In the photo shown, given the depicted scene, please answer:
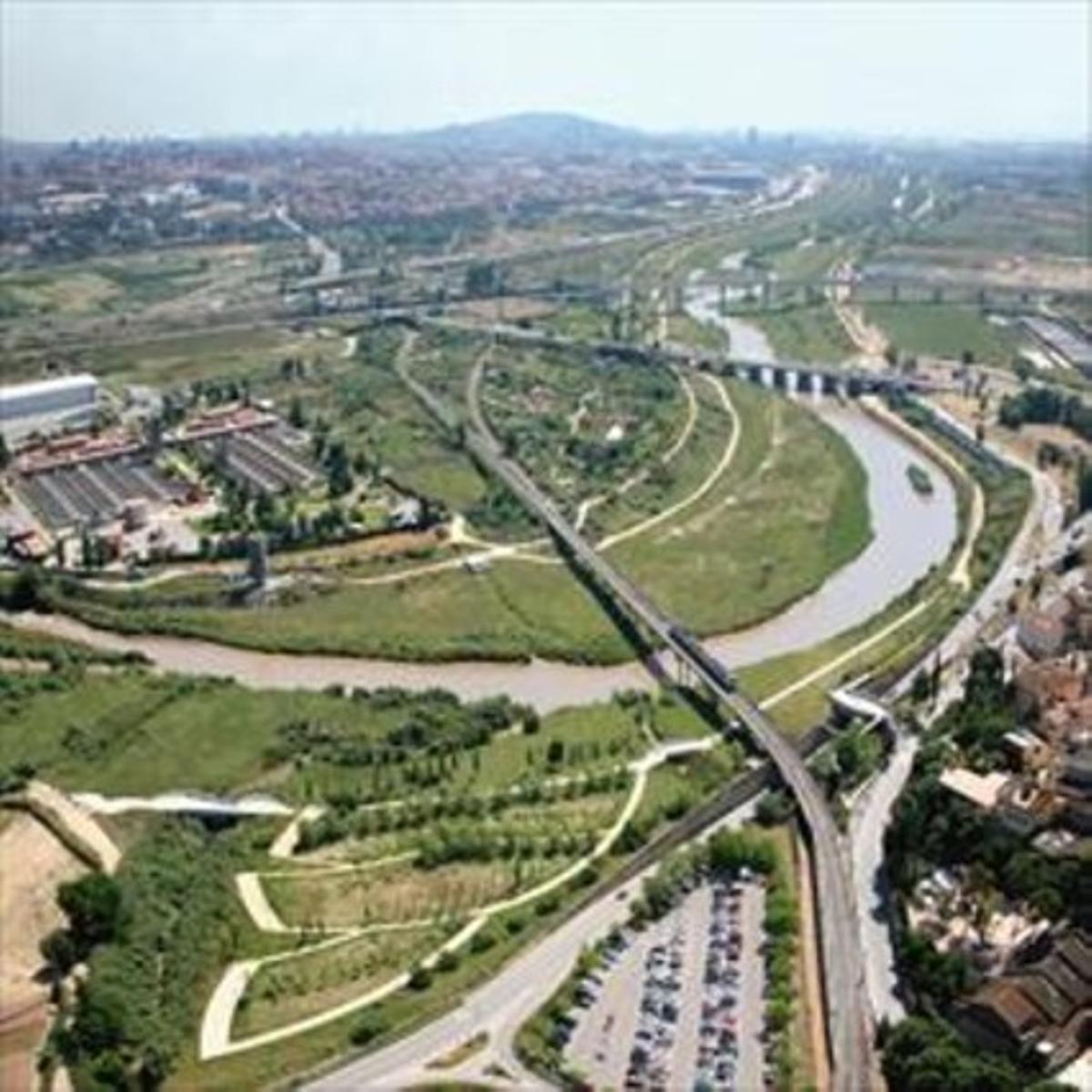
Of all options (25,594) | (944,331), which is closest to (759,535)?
(25,594)

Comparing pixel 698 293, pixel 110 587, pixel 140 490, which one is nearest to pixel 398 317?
pixel 698 293

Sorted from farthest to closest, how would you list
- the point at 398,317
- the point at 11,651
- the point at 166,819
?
the point at 398,317 → the point at 11,651 → the point at 166,819

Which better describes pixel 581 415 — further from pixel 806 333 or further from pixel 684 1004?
pixel 684 1004

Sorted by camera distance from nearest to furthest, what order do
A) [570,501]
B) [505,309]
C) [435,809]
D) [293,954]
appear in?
[293,954] → [435,809] → [570,501] → [505,309]

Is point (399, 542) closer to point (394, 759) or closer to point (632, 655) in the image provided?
point (632, 655)

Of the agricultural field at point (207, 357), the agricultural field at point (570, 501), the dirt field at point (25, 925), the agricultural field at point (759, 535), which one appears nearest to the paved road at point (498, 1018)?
the dirt field at point (25, 925)

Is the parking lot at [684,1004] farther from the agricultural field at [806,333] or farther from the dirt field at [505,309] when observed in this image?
the dirt field at [505,309]

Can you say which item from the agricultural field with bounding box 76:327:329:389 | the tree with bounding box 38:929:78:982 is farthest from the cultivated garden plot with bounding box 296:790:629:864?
the agricultural field with bounding box 76:327:329:389
